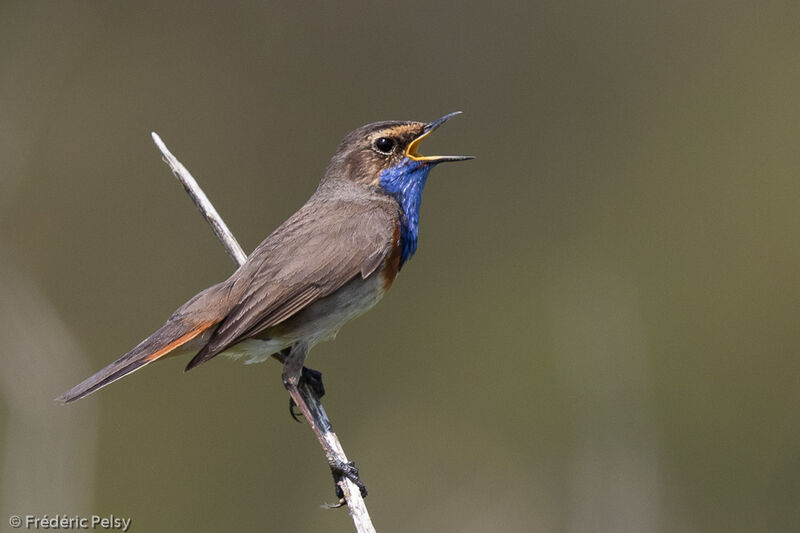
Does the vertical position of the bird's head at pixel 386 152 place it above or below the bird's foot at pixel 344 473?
above

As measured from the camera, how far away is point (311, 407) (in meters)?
5.04

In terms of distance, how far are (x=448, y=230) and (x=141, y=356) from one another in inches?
164

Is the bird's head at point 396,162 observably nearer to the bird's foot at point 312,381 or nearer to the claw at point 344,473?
the bird's foot at point 312,381

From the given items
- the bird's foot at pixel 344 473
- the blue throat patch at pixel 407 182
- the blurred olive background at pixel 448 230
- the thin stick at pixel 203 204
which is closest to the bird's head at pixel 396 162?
the blue throat patch at pixel 407 182

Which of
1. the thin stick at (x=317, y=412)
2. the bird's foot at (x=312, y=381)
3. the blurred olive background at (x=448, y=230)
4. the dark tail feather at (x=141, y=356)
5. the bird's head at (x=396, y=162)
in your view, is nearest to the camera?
the thin stick at (x=317, y=412)

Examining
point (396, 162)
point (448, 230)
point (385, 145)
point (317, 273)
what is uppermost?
point (385, 145)

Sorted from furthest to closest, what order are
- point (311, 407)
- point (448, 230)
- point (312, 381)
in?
1. point (448, 230)
2. point (312, 381)
3. point (311, 407)

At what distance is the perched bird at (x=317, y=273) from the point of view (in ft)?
15.5

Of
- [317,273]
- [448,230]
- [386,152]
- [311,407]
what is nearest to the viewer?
[317,273]

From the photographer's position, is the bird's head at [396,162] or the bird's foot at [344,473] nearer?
the bird's foot at [344,473]

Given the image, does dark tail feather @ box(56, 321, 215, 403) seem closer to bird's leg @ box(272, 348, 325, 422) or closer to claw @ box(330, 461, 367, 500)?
bird's leg @ box(272, 348, 325, 422)

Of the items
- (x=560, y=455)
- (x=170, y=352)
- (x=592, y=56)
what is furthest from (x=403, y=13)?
(x=170, y=352)

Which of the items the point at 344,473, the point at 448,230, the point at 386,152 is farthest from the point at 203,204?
the point at 448,230

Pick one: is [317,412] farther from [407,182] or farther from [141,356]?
[407,182]
